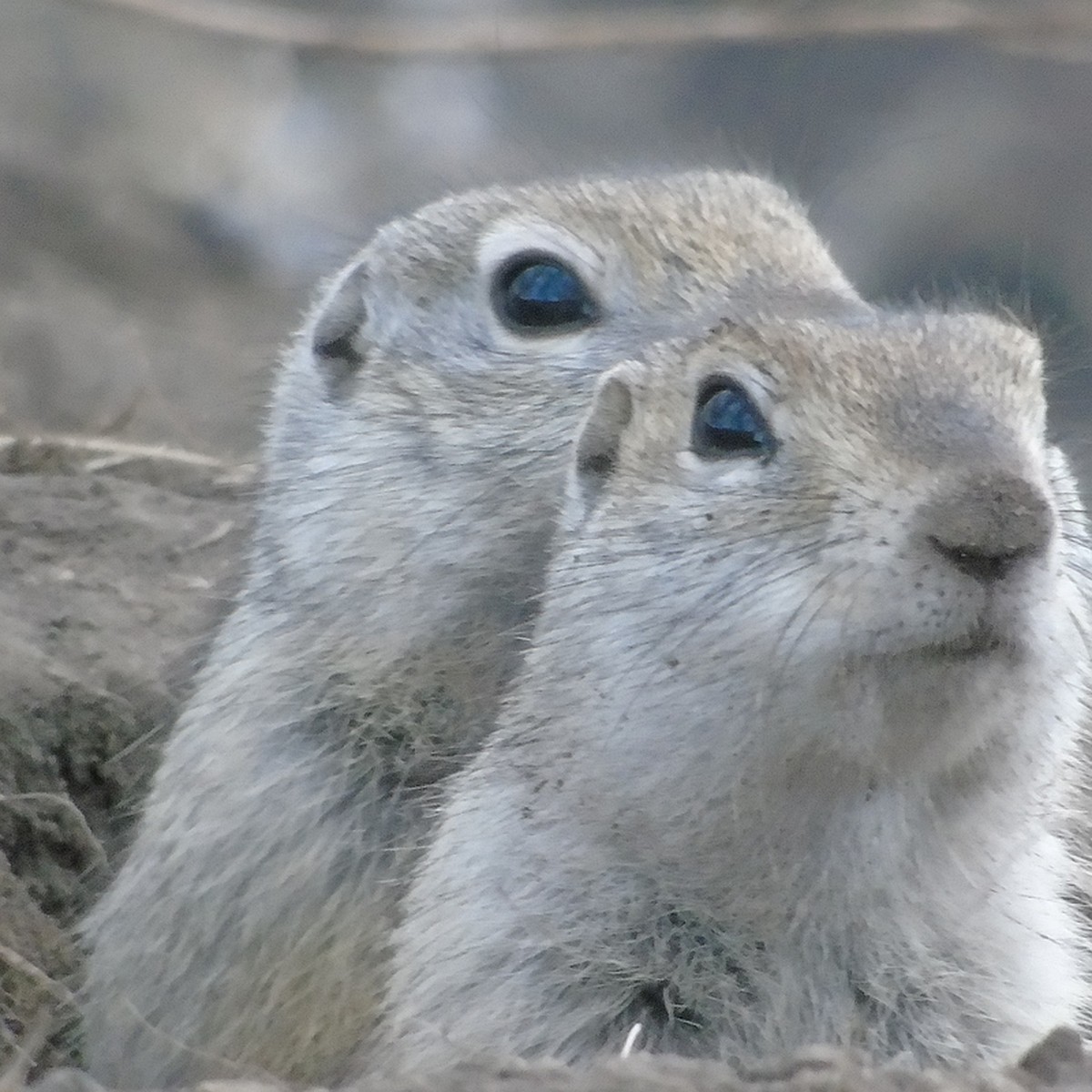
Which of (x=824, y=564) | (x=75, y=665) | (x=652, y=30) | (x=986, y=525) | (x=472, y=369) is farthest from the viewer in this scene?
(x=75, y=665)

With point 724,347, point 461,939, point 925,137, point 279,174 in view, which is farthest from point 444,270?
point 279,174

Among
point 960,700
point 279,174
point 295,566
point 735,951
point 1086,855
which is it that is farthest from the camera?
point 279,174

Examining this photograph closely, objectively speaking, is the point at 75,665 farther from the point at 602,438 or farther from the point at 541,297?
the point at 602,438

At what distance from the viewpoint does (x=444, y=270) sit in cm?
405

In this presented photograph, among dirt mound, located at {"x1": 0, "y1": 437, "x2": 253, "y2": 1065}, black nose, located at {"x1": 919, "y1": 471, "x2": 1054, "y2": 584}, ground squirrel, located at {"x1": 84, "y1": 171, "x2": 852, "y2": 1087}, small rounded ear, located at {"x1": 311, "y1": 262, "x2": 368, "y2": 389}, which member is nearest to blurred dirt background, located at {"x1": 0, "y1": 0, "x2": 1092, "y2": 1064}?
dirt mound, located at {"x1": 0, "y1": 437, "x2": 253, "y2": 1065}

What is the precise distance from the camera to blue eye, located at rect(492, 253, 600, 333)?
3832mm

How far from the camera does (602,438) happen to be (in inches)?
121

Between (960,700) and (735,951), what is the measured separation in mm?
496

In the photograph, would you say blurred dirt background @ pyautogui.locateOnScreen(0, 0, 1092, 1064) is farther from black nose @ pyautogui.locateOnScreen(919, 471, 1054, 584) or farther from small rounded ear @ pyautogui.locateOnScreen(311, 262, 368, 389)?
black nose @ pyautogui.locateOnScreen(919, 471, 1054, 584)

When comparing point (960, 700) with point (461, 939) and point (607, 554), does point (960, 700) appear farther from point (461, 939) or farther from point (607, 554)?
point (461, 939)

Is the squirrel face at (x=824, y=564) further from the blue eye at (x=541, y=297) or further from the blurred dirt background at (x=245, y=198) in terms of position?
the blurred dirt background at (x=245, y=198)

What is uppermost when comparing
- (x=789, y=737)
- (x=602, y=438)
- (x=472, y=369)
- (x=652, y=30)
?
(x=652, y=30)

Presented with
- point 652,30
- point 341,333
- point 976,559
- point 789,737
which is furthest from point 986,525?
point 652,30

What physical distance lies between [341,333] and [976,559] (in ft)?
6.35
